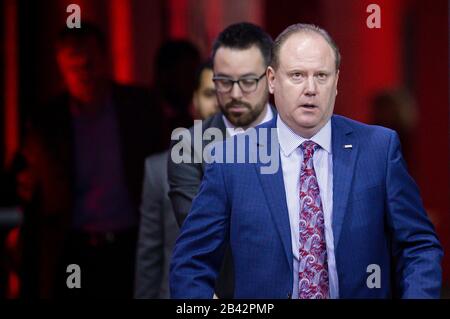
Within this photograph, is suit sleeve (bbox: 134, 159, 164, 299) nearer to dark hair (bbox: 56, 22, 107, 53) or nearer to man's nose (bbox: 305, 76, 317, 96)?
dark hair (bbox: 56, 22, 107, 53)

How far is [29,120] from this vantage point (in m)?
5.02

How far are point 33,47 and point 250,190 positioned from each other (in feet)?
10.8

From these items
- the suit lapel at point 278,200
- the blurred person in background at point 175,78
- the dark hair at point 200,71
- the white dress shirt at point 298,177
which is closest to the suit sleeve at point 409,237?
the white dress shirt at point 298,177

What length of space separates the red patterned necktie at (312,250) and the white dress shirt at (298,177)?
0.01m

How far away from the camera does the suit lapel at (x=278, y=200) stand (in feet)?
9.40

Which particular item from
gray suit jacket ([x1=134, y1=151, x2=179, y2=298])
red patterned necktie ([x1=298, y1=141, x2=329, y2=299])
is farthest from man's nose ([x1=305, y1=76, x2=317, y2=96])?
gray suit jacket ([x1=134, y1=151, x2=179, y2=298])

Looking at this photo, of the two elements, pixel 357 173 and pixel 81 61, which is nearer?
pixel 357 173

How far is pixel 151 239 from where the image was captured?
4.16 meters

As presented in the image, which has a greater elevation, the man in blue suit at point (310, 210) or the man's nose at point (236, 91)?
the man's nose at point (236, 91)

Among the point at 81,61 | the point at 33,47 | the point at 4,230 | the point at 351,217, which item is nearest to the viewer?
the point at 351,217

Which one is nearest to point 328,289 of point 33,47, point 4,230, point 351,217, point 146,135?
point 351,217

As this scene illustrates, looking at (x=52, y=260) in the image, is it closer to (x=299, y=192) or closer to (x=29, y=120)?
(x=29, y=120)

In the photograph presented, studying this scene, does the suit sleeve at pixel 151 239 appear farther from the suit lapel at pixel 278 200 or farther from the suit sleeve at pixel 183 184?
the suit lapel at pixel 278 200

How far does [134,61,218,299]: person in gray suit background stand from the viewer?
4.12 meters
